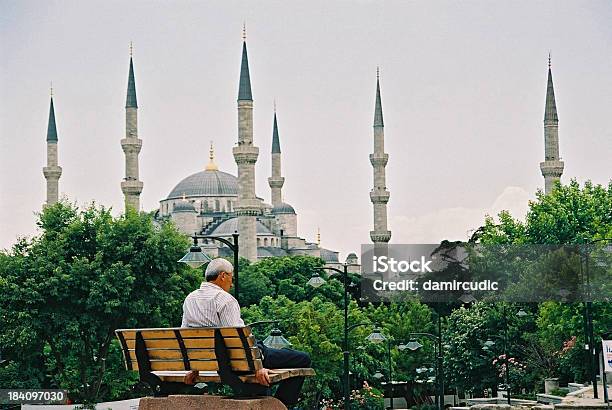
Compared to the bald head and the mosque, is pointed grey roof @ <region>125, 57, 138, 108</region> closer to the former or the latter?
the mosque

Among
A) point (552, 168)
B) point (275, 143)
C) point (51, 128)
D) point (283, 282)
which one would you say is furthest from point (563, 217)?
point (275, 143)

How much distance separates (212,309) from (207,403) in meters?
0.72

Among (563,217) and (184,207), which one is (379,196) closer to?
(184,207)

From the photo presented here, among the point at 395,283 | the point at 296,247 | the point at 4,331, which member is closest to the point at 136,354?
the point at 4,331

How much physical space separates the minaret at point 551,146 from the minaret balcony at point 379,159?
15707 mm

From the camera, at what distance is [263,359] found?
7.84m

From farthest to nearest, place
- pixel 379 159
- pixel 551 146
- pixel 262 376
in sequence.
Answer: pixel 379 159, pixel 551 146, pixel 262 376

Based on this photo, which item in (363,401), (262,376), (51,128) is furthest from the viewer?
(51,128)

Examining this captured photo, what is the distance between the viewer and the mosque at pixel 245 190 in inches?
3221

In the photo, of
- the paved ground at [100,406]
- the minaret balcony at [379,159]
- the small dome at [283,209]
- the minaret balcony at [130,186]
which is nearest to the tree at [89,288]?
the paved ground at [100,406]

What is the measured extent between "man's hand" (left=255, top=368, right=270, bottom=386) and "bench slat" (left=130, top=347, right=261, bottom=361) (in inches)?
3.5

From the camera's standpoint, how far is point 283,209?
124125 mm

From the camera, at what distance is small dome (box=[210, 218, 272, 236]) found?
11432 centimetres

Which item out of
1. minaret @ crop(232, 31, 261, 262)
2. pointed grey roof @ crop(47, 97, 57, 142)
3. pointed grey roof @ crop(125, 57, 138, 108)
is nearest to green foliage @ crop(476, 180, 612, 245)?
minaret @ crop(232, 31, 261, 262)
